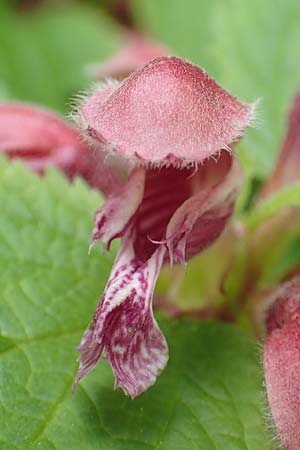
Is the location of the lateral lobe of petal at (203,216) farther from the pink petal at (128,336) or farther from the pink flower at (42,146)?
the pink flower at (42,146)

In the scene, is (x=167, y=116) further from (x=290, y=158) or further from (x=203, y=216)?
(x=290, y=158)

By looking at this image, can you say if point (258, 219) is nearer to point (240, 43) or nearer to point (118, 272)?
point (118, 272)

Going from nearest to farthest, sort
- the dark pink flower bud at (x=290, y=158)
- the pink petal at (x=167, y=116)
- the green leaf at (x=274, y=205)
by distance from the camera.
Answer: the pink petal at (x=167, y=116) < the green leaf at (x=274, y=205) < the dark pink flower bud at (x=290, y=158)

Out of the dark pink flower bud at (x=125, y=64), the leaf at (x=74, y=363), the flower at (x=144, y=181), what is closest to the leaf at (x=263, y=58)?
the dark pink flower bud at (x=125, y=64)

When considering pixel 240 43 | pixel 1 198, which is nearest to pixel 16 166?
pixel 1 198

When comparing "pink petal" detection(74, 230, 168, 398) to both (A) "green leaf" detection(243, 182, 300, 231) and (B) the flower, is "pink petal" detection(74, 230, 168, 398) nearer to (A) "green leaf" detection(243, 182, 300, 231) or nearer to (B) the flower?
(B) the flower

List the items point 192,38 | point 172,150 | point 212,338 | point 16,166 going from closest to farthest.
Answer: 1. point 172,150
2. point 212,338
3. point 16,166
4. point 192,38

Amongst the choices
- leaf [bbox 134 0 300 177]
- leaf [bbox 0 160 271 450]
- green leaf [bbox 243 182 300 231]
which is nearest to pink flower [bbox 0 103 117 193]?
leaf [bbox 0 160 271 450]
